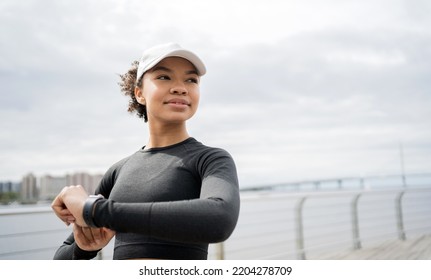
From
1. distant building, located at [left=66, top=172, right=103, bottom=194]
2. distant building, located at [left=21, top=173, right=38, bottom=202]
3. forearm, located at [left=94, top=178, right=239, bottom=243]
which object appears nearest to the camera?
forearm, located at [left=94, top=178, right=239, bottom=243]

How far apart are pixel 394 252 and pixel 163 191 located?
14.4ft

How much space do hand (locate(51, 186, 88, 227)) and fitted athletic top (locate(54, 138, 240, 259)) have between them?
0.19 ft

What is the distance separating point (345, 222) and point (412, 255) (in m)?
0.76

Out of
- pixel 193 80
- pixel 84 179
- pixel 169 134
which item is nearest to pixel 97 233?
pixel 169 134

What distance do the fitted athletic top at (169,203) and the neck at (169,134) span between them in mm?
26

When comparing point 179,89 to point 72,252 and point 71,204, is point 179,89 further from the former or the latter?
point 72,252

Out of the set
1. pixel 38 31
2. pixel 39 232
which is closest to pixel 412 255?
pixel 39 232

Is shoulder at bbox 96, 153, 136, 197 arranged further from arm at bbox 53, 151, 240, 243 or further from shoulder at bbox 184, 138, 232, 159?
arm at bbox 53, 151, 240, 243

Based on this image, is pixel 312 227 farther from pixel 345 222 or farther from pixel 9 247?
pixel 9 247

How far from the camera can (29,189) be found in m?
2.27

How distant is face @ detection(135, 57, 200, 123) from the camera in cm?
96

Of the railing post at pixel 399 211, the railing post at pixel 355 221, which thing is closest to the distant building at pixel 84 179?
the railing post at pixel 355 221

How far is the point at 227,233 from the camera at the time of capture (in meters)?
0.75

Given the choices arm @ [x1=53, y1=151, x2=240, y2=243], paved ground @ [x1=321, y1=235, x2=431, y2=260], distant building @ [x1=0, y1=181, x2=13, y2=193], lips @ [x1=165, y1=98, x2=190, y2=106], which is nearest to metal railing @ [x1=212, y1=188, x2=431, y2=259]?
paved ground @ [x1=321, y1=235, x2=431, y2=260]
